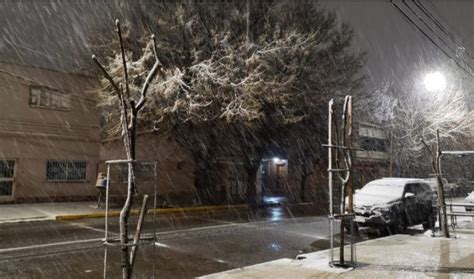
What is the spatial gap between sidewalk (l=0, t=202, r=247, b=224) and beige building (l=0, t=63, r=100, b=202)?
1.01 m

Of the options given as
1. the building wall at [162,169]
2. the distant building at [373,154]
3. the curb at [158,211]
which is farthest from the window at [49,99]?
the distant building at [373,154]

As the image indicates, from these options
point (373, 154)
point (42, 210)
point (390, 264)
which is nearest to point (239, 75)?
point (42, 210)

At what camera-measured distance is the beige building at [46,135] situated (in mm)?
18266

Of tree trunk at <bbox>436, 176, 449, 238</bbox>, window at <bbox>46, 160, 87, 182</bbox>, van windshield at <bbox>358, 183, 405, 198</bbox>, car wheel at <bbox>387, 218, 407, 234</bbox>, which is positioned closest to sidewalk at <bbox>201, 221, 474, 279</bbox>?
tree trunk at <bbox>436, 176, 449, 238</bbox>

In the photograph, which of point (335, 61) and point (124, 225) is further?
point (335, 61)

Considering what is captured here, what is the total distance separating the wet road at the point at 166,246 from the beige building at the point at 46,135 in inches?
206

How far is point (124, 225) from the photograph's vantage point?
3.95m

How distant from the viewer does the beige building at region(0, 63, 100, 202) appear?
59.9ft

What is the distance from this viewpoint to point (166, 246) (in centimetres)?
1059

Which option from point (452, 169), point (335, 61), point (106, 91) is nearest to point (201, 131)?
point (106, 91)

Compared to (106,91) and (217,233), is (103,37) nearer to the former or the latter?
(106,91)

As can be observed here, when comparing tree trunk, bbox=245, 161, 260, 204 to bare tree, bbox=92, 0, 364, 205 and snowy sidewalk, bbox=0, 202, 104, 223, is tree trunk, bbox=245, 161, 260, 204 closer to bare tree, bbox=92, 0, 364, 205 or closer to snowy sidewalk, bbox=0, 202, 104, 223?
bare tree, bbox=92, 0, 364, 205

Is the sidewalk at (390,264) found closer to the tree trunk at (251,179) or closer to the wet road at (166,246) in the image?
the wet road at (166,246)

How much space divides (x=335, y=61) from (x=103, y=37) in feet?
43.2
